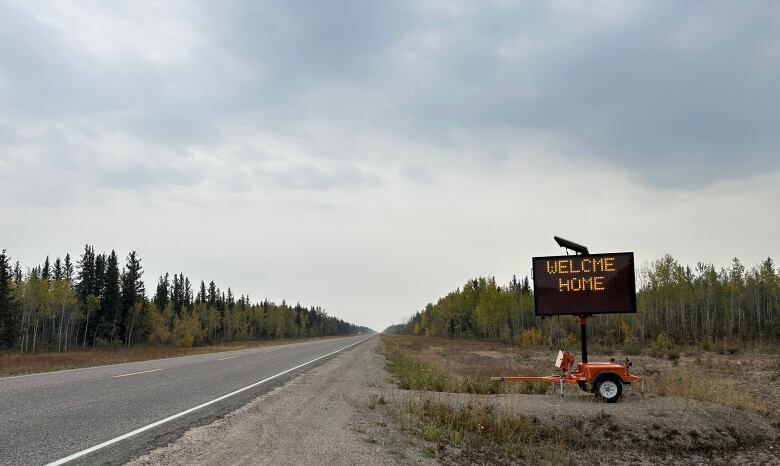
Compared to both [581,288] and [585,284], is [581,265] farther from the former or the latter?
[581,288]

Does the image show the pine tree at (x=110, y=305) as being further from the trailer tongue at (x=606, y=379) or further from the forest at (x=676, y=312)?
the trailer tongue at (x=606, y=379)

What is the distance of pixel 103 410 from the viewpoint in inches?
356

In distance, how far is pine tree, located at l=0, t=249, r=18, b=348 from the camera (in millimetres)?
62375

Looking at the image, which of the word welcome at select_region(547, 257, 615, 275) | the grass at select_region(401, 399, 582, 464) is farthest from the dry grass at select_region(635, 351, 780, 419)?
the grass at select_region(401, 399, 582, 464)

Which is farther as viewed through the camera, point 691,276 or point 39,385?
point 691,276

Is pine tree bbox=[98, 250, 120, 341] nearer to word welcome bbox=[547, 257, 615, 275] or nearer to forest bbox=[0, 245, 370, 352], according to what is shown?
forest bbox=[0, 245, 370, 352]

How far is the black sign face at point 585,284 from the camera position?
14711 mm

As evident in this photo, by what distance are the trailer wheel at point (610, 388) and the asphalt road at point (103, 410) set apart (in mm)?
9774

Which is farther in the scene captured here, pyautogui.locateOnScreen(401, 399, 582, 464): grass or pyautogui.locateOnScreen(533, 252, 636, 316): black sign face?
pyautogui.locateOnScreen(533, 252, 636, 316): black sign face

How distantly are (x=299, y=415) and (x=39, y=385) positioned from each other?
7.82m

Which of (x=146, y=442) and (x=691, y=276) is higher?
(x=691, y=276)

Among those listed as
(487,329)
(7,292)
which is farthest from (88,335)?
(487,329)

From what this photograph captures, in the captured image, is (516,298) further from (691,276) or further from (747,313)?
(747,313)

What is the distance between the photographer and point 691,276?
8175cm
